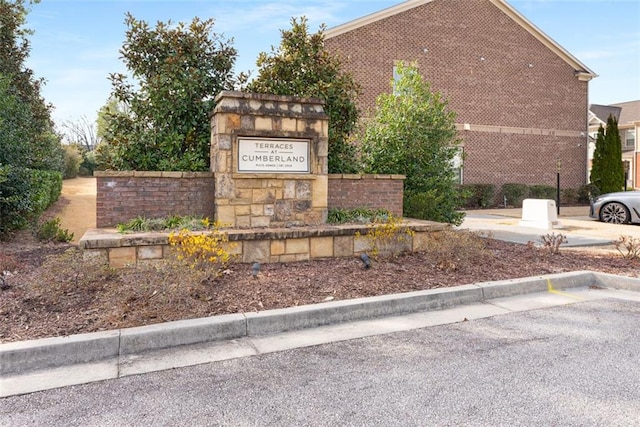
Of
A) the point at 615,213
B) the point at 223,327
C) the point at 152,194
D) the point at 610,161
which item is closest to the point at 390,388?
the point at 223,327

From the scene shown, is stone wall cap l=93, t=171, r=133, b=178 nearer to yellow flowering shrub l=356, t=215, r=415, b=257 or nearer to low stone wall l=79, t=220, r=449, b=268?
low stone wall l=79, t=220, r=449, b=268

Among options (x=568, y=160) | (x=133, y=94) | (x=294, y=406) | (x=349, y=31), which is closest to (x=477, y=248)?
(x=294, y=406)

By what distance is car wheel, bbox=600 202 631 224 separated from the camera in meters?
13.1

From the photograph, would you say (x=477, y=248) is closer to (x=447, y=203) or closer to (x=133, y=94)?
(x=447, y=203)

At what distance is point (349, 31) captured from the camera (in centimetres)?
1722

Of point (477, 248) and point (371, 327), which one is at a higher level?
point (477, 248)

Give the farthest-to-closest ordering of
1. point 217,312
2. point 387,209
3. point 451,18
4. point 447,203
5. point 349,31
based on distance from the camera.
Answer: point 451,18 → point 349,31 → point 447,203 → point 387,209 → point 217,312

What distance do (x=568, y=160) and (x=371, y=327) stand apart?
22.0 meters

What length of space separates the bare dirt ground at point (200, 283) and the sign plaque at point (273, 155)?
151 cm

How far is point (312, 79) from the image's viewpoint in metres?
7.86

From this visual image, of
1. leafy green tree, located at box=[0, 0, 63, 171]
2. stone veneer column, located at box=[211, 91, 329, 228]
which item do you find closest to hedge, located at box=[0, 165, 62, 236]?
leafy green tree, located at box=[0, 0, 63, 171]

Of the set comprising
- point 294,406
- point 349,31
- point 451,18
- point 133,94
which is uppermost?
point 451,18

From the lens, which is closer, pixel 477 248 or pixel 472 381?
pixel 472 381

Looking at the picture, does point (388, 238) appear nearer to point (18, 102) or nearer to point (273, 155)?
point (273, 155)
